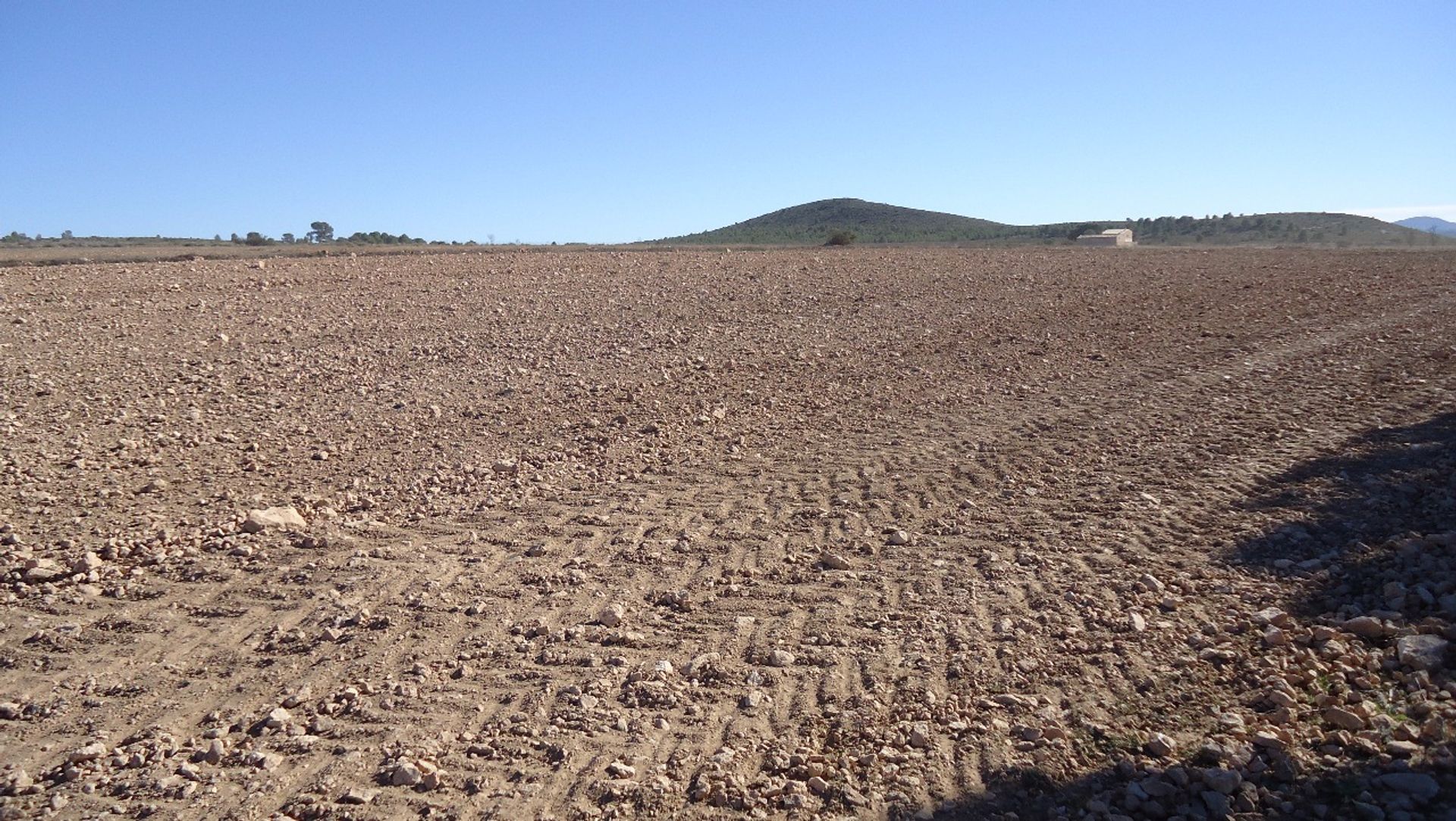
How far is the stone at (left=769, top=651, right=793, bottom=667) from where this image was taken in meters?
4.80

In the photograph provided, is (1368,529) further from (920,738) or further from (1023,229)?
(1023,229)

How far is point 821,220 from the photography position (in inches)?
3366

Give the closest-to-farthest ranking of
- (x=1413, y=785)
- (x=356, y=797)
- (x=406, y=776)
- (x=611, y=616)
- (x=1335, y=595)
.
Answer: (x=1413, y=785)
(x=356, y=797)
(x=406, y=776)
(x=1335, y=595)
(x=611, y=616)

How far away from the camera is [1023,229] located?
249 feet

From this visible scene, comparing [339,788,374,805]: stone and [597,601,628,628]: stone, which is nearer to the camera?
[339,788,374,805]: stone

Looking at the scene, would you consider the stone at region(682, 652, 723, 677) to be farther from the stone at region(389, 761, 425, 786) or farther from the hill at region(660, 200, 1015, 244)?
the hill at region(660, 200, 1015, 244)

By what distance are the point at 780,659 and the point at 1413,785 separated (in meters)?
2.47

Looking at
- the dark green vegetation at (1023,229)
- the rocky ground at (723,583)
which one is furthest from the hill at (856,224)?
the rocky ground at (723,583)

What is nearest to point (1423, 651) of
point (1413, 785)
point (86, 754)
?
point (1413, 785)

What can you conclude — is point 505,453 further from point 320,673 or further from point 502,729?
point 502,729

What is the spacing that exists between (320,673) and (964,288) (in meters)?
15.9

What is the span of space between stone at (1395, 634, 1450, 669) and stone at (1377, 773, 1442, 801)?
0.94 metres

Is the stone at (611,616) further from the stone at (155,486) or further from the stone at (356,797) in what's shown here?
the stone at (155,486)

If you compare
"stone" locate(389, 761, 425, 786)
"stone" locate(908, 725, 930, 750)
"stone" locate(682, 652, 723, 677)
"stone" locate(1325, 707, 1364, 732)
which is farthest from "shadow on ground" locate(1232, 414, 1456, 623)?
"stone" locate(389, 761, 425, 786)
